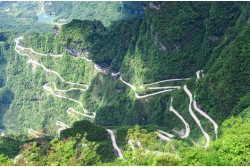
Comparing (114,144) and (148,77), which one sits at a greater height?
→ (148,77)

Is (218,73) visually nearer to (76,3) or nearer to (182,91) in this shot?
(182,91)

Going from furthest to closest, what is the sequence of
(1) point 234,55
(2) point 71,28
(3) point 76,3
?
(3) point 76,3
(2) point 71,28
(1) point 234,55

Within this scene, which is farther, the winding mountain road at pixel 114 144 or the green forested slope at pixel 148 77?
the winding mountain road at pixel 114 144

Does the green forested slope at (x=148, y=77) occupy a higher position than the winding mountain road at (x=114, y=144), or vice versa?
the green forested slope at (x=148, y=77)

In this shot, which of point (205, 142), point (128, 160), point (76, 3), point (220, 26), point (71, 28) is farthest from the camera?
point (76, 3)

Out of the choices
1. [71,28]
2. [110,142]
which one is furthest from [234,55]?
[71,28]

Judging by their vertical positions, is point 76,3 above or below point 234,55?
above

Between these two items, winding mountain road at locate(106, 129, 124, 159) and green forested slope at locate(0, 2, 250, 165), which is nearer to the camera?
green forested slope at locate(0, 2, 250, 165)

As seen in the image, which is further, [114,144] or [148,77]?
[148,77]

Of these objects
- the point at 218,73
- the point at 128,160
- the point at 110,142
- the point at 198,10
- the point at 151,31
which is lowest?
the point at 110,142

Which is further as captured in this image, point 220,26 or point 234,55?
point 220,26
